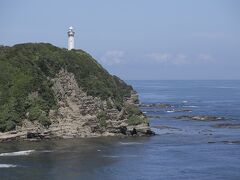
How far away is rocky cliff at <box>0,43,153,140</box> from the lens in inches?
3568

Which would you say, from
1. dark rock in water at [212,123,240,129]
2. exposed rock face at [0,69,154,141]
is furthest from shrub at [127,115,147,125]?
dark rock in water at [212,123,240,129]

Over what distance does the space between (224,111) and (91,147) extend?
72511 millimetres

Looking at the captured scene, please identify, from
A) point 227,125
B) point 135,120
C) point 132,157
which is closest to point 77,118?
point 135,120

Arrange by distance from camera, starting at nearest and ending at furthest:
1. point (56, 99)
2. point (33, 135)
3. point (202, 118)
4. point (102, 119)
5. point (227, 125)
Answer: point (33, 135), point (102, 119), point (56, 99), point (227, 125), point (202, 118)

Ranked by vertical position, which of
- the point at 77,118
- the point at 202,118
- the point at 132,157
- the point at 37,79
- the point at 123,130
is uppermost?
the point at 37,79

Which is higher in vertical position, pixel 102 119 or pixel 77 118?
pixel 77 118

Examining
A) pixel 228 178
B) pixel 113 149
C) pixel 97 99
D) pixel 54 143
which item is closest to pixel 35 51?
pixel 97 99

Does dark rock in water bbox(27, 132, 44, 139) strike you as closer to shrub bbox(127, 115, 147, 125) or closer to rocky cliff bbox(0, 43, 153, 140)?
rocky cliff bbox(0, 43, 153, 140)

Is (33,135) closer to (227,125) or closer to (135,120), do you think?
(135,120)

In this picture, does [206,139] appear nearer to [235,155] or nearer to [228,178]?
[235,155]

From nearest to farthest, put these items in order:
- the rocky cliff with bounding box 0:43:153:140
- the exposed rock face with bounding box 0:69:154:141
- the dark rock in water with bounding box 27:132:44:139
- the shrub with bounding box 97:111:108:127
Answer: the dark rock in water with bounding box 27:132:44:139
the exposed rock face with bounding box 0:69:154:141
the rocky cliff with bounding box 0:43:153:140
the shrub with bounding box 97:111:108:127

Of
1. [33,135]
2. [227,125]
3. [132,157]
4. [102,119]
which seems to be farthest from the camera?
[227,125]

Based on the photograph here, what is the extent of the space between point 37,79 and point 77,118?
29.5 ft

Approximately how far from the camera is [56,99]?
96250 mm
